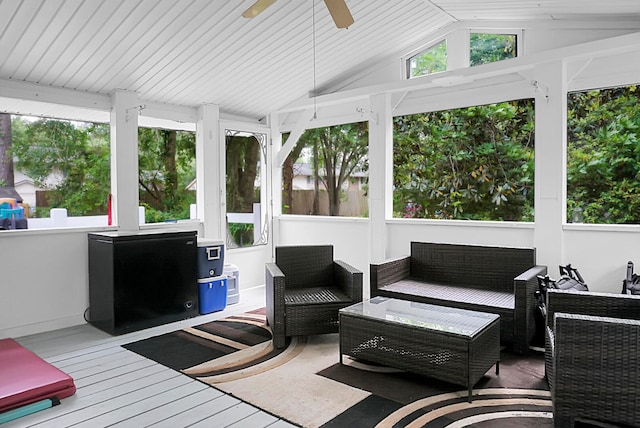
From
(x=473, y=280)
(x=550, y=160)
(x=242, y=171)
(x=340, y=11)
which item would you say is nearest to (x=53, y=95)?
(x=242, y=171)

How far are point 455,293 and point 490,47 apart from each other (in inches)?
110

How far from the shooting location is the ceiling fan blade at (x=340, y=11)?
315cm

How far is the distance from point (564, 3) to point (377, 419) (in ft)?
12.5

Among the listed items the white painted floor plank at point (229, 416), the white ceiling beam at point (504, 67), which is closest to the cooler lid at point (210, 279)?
the white painted floor plank at point (229, 416)

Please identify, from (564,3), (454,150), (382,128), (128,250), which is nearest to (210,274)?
(128,250)

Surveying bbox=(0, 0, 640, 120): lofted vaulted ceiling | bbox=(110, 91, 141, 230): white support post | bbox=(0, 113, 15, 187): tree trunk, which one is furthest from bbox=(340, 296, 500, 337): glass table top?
bbox=(0, 113, 15, 187): tree trunk

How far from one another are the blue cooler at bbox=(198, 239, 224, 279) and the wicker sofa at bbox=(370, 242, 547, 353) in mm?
1917

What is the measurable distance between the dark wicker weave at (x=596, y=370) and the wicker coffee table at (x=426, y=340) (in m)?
0.58

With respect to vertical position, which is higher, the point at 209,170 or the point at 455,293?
the point at 209,170

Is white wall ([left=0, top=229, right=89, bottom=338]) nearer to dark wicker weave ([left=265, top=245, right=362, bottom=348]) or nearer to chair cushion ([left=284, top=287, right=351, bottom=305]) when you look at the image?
dark wicker weave ([left=265, top=245, right=362, bottom=348])

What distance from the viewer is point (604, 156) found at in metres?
4.55

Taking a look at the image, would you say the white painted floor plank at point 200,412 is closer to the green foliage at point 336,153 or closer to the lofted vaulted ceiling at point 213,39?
the lofted vaulted ceiling at point 213,39

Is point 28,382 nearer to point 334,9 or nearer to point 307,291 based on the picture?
point 307,291

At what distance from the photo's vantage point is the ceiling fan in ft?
10.3
